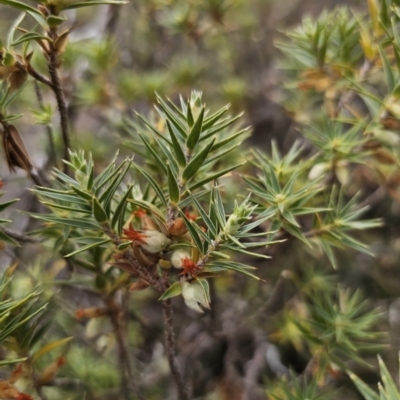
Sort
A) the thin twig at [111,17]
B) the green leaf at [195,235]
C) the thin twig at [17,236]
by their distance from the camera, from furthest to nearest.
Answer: the thin twig at [111,17]
the thin twig at [17,236]
the green leaf at [195,235]

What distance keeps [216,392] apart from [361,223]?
58 centimetres

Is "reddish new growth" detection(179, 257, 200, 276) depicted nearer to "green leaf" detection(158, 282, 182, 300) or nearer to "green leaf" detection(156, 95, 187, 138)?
"green leaf" detection(158, 282, 182, 300)

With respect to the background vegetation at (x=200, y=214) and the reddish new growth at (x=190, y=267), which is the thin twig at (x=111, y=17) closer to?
the background vegetation at (x=200, y=214)

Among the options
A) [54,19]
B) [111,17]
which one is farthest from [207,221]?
[111,17]

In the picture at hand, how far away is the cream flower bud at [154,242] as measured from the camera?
477 millimetres

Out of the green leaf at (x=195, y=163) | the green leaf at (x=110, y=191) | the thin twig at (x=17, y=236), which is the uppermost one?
the green leaf at (x=195, y=163)

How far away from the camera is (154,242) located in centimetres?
48

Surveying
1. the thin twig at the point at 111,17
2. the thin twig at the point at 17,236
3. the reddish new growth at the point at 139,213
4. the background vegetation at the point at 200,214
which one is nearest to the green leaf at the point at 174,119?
the background vegetation at the point at 200,214

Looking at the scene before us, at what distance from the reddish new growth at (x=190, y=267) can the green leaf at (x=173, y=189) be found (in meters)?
0.06

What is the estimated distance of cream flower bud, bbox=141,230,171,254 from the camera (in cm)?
48

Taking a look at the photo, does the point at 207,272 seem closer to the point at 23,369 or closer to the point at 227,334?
the point at 23,369

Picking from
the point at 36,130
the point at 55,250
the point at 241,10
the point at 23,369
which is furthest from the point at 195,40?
the point at 23,369

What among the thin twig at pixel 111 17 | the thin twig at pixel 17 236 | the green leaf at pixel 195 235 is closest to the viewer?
the green leaf at pixel 195 235

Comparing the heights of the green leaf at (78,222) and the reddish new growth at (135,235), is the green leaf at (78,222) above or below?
above
